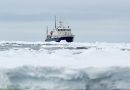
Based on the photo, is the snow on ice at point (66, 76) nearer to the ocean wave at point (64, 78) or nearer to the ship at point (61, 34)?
the ocean wave at point (64, 78)

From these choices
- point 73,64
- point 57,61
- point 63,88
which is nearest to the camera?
point 63,88

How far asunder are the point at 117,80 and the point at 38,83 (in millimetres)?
2059

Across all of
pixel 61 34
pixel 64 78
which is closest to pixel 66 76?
pixel 64 78

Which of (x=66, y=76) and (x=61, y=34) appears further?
(x=61, y=34)

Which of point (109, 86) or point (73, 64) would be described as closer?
point (109, 86)

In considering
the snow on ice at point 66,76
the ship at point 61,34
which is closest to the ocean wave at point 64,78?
the snow on ice at point 66,76

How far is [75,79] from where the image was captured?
39.5 ft

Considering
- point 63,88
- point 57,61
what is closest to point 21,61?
point 57,61

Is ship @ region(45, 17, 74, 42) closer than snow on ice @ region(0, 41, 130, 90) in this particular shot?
No

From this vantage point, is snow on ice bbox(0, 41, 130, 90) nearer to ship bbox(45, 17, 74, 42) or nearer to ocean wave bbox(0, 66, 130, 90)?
ocean wave bbox(0, 66, 130, 90)

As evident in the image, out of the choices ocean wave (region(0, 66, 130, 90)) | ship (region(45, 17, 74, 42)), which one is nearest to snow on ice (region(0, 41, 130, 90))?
ocean wave (region(0, 66, 130, 90))

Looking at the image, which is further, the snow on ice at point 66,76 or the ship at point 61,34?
the ship at point 61,34

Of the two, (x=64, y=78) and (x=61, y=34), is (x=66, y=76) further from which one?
(x=61, y=34)

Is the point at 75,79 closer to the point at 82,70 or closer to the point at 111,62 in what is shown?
the point at 82,70
